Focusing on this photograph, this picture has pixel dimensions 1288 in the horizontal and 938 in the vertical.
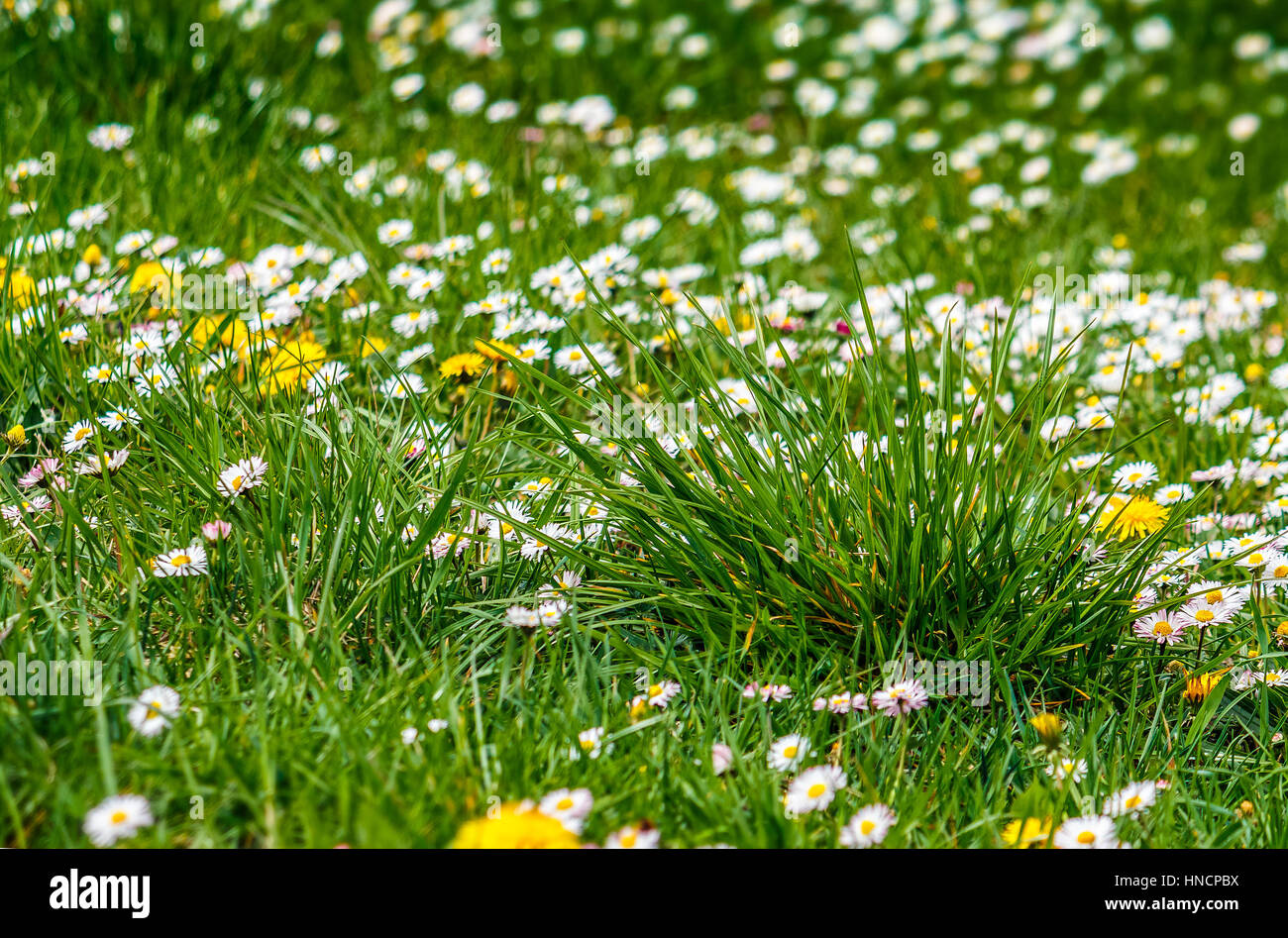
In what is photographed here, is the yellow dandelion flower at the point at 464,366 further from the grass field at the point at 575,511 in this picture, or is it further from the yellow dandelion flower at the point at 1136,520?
the yellow dandelion flower at the point at 1136,520

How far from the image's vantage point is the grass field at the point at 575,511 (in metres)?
1.91

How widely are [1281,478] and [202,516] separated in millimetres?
2586

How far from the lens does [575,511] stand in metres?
2.56

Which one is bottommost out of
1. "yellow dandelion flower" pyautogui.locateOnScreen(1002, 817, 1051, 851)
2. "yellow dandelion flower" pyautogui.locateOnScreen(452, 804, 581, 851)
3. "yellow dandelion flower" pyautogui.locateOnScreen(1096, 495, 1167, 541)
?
"yellow dandelion flower" pyautogui.locateOnScreen(1002, 817, 1051, 851)

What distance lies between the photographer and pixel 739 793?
199cm

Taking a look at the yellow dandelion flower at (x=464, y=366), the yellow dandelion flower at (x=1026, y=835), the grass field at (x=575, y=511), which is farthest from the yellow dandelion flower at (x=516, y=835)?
the yellow dandelion flower at (x=464, y=366)

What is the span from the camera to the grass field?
1.91 m

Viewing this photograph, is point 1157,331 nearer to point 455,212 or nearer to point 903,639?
point 903,639

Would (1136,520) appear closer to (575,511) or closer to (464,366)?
(575,511)

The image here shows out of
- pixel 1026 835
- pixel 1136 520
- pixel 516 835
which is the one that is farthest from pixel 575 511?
pixel 1136 520

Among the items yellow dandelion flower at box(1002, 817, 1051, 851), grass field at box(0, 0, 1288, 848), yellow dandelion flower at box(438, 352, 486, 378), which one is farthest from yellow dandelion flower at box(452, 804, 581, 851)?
yellow dandelion flower at box(438, 352, 486, 378)

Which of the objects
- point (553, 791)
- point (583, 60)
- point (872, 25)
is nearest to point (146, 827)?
point (553, 791)

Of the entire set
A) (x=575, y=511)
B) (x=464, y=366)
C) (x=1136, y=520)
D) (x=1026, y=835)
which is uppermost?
(x=464, y=366)

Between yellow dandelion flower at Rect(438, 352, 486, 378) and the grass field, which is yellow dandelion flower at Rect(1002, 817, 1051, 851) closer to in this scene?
the grass field
